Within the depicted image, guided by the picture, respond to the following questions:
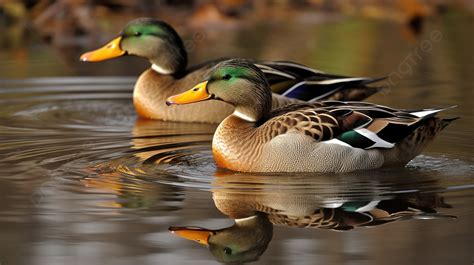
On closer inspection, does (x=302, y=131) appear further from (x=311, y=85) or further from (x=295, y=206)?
(x=311, y=85)

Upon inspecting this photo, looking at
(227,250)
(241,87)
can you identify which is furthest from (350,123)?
(227,250)

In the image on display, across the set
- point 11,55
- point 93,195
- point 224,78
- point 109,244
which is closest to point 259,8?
point 11,55

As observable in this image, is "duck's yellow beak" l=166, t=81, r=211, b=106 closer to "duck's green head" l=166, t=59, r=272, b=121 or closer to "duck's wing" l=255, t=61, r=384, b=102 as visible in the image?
"duck's green head" l=166, t=59, r=272, b=121

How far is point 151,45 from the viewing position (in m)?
13.5

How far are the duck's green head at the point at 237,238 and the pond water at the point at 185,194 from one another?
1 cm

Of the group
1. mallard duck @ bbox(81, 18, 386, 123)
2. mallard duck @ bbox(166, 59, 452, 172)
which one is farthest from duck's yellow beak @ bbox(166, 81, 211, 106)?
mallard duck @ bbox(81, 18, 386, 123)

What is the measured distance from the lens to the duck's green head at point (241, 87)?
32.2 feet

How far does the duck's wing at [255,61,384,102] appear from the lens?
12578 mm

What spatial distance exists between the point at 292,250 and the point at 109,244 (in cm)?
107

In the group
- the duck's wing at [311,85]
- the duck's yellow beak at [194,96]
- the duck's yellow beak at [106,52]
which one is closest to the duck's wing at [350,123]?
the duck's yellow beak at [194,96]

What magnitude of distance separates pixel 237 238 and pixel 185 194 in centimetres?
129

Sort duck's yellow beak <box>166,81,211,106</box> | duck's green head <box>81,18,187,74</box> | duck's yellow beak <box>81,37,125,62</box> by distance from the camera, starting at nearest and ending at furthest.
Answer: duck's yellow beak <box>166,81,211,106</box>
duck's yellow beak <box>81,37,125,62</box>
duck's green head <box>81,18,187,74</box>

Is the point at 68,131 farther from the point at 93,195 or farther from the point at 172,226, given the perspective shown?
the point at 172,226

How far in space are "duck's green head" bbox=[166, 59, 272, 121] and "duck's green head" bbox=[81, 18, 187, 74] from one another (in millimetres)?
3579
